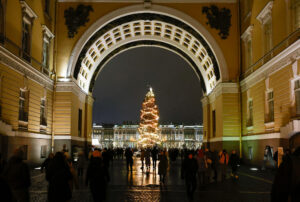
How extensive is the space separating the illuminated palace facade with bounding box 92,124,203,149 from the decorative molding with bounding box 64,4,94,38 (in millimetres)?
134563

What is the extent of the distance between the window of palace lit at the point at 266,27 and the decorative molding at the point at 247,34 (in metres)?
2.65

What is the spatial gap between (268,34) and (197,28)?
831cm

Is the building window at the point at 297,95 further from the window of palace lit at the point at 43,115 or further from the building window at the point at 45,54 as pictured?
the building window at the point at 45,54

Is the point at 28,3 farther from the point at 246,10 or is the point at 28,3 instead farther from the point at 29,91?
the point at 246,10

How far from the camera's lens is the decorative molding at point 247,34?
30.0 m

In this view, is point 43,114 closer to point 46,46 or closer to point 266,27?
point 46,46

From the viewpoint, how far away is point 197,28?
3347 centimetres

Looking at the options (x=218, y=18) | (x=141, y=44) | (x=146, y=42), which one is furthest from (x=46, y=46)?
(x=218, y=18)

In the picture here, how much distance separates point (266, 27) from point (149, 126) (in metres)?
43.6

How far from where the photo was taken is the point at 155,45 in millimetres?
40781

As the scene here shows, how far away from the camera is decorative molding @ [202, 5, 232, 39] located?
33.5m

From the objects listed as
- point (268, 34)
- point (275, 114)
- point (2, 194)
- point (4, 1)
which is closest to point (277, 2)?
point (268, 34)

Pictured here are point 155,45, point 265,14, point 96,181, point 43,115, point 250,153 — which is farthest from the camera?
point 155,45

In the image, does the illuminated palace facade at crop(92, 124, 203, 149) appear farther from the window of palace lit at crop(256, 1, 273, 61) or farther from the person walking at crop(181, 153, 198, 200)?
the person walking at crop(181, 153, 198, 200)
